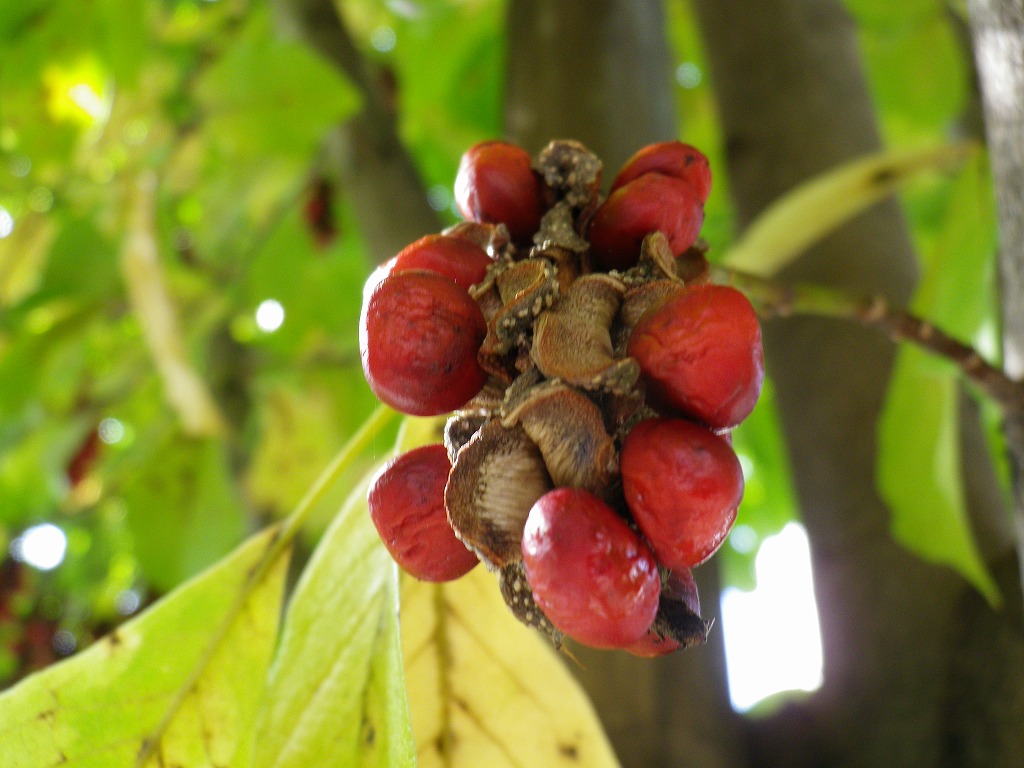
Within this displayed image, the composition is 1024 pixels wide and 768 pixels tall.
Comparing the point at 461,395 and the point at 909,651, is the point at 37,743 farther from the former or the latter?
the point at 909,651

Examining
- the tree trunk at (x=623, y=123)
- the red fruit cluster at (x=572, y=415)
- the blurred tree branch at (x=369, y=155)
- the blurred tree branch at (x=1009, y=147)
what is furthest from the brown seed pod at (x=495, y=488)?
the blurred tree branch at (x=369, y=155)

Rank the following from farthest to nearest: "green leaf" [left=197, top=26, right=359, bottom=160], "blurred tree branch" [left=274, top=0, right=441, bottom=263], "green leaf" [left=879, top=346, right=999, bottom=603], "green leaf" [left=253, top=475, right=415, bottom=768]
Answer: "blurred tree branch" [left=274, top=0, right=441, bottom=263] → "green leaf" [left=197, top=26, right=359, bottom=160] → "green leaf" [left=879, top=346, right=999, bottom=603] → "green leaf" [left=253, top=475, right=415, bottom=768]

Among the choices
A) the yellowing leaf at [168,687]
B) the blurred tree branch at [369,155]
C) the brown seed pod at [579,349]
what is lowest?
the yellowing leaf at [168,687]

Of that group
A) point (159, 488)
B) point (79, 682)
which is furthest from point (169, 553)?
point (79, 682)

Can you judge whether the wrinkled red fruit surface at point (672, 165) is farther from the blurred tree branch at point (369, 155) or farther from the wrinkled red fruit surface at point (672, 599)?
the blurred tree branch at point (369, 155)

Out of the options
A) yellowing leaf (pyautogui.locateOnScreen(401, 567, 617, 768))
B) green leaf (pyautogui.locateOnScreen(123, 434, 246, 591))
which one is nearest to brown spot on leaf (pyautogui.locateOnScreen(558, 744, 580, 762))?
yellowing leaf (pyautogui.locateOnScreen(401, 567, 617, 768))

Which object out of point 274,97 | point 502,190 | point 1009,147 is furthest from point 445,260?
point 274,97

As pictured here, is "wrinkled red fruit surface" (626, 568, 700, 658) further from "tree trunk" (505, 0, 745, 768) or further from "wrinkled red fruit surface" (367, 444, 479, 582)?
"tree trunk" (505, 0, 745, 768)
